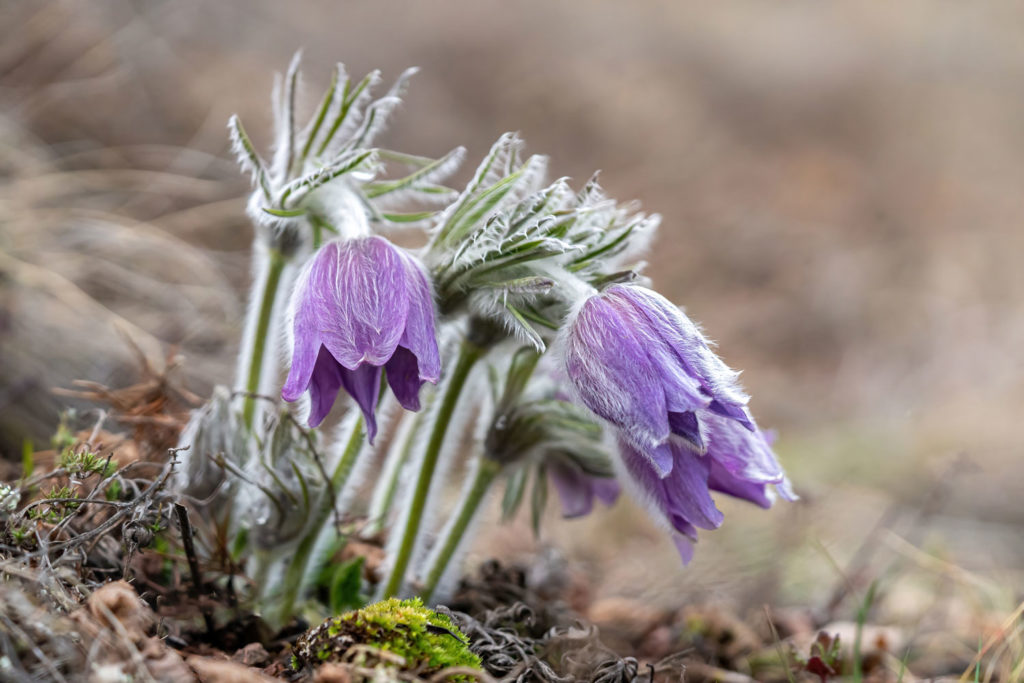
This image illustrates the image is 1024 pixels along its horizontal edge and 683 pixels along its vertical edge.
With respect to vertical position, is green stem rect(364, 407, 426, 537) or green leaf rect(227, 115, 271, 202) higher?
green leaf rect(227, 115, 271, 202)

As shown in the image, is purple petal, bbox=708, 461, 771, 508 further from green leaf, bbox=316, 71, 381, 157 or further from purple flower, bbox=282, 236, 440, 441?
green leaf, bbox=316, 71, 381, 157

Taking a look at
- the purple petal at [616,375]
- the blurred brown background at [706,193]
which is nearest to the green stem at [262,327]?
the purple petal at [616,375]

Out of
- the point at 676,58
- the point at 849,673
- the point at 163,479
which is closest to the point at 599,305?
the point at 163,479

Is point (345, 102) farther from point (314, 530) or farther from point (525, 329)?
point (314, 530)

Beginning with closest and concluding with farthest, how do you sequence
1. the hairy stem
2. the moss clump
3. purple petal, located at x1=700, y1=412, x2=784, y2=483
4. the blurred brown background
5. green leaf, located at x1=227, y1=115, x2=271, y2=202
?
the moss clump < purple petal, located at x1=700, y1=412, x2=784, y2=483 < green leaf, located at x1=227, y1=115, x2=271, y2=202 < the hairy stem < the blurred brown background

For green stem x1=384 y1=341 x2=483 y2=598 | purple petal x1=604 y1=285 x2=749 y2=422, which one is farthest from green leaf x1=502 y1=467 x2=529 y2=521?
purple petal x1=604 y1=285 x2=749 y2=422

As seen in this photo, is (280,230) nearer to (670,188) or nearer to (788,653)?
(788,653)

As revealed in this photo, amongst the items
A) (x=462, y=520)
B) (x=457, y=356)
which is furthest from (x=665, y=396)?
(x=462, y=520)
